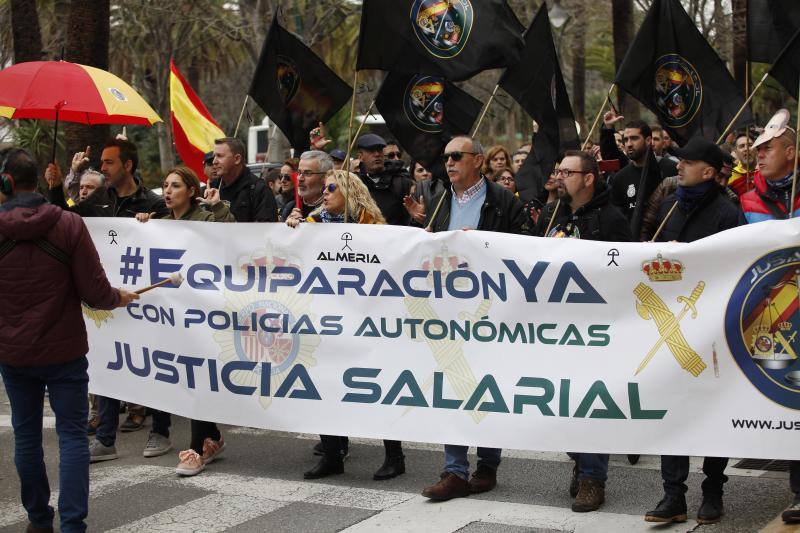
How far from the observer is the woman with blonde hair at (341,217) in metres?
7.05

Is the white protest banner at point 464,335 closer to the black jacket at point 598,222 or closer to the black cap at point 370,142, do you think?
the black jacket at point 598,222

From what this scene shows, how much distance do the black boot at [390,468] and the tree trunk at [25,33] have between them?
9.52 meters

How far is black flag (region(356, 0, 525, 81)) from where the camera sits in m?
7.14

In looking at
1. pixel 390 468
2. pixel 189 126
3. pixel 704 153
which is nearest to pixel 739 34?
pixel 189 126

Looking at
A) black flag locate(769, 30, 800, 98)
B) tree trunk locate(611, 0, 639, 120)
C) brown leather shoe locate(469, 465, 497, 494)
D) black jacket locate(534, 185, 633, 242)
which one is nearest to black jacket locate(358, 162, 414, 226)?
black jacket locate(534, 185, 633, 242)

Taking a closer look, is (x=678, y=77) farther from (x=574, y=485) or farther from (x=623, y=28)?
(x=623, y=28)

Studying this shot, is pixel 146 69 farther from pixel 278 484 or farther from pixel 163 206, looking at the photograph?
pixel 278 484

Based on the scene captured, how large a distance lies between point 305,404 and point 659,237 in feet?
7.97

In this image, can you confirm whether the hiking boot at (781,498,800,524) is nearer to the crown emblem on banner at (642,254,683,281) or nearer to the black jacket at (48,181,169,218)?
the crown emblem on banner at (642,254,683,281)

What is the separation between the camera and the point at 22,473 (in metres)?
5.87

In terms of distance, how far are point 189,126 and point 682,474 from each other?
6.42m

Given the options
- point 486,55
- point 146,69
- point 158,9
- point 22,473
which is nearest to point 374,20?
point 486,55

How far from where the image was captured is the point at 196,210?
295 inches

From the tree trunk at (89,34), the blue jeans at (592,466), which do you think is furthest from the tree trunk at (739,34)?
the blue jeans at (592,466)
